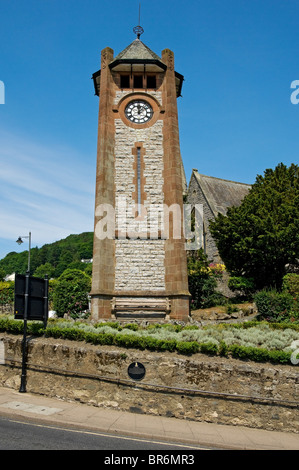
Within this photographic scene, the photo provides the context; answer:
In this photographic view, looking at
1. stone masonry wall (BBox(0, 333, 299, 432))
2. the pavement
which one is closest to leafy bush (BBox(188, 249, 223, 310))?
stone masonry wall (BBox(0, 333, 299, 432))

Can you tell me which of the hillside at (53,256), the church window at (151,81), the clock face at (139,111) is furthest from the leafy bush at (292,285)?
the hillside at (53,256)

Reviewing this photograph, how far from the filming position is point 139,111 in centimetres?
2323

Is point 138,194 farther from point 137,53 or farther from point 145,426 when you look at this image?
point 145,426

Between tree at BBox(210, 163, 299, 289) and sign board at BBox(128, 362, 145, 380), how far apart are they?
17176 millimetres

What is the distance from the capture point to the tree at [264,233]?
2605cm

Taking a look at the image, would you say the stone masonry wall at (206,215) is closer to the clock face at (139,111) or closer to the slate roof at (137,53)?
the clock face at (139,111)

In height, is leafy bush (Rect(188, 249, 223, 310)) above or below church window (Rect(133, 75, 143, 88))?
below

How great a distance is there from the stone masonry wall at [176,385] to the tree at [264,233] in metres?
16.3

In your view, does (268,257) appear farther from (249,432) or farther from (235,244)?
(249,432)

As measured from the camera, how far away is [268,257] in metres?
26.6

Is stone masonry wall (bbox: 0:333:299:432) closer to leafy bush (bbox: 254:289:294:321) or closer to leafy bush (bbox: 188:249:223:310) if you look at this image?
leafy bush (bbox: 254:289:294:321)

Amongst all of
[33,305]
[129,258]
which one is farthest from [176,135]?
[33,305]

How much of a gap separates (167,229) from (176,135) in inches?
231

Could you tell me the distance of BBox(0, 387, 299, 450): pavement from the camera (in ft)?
28.6
